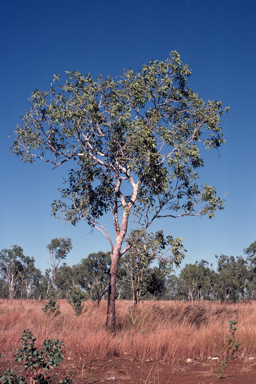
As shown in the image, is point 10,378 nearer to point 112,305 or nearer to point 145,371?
point 145,371

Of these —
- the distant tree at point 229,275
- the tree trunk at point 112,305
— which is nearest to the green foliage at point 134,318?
the tree trunk at point 112,305

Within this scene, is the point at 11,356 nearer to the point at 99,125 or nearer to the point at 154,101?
the point at 99,125

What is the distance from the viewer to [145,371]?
5629 millimetres

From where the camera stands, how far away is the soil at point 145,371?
4.99 m

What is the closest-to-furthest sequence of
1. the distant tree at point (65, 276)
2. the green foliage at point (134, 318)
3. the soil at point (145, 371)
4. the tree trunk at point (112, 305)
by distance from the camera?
the soil at point (145, 371) < the green foliage at point (134, 318) < the tree trunk at point (112, 305) < the distant tree at point (65, 276)

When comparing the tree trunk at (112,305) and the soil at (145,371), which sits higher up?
the tree trunk at (112,305)

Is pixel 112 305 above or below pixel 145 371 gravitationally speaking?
above

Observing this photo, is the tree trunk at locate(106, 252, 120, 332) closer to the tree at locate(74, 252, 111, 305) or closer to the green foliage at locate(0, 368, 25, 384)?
the green foliage at locate(0, 368, 25, 384)

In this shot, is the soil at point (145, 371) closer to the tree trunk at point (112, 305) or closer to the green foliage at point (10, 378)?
the green foliage at point (10, 378)

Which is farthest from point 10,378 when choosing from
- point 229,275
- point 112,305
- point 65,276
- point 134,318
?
point 65,276

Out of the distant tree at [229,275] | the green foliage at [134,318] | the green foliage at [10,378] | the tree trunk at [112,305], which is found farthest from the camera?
the distant tree at [229,275]

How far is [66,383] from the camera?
3314 millimetres

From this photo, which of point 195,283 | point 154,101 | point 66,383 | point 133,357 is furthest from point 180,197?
point 195,283

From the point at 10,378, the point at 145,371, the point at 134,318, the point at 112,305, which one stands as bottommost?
the point at 145,371
